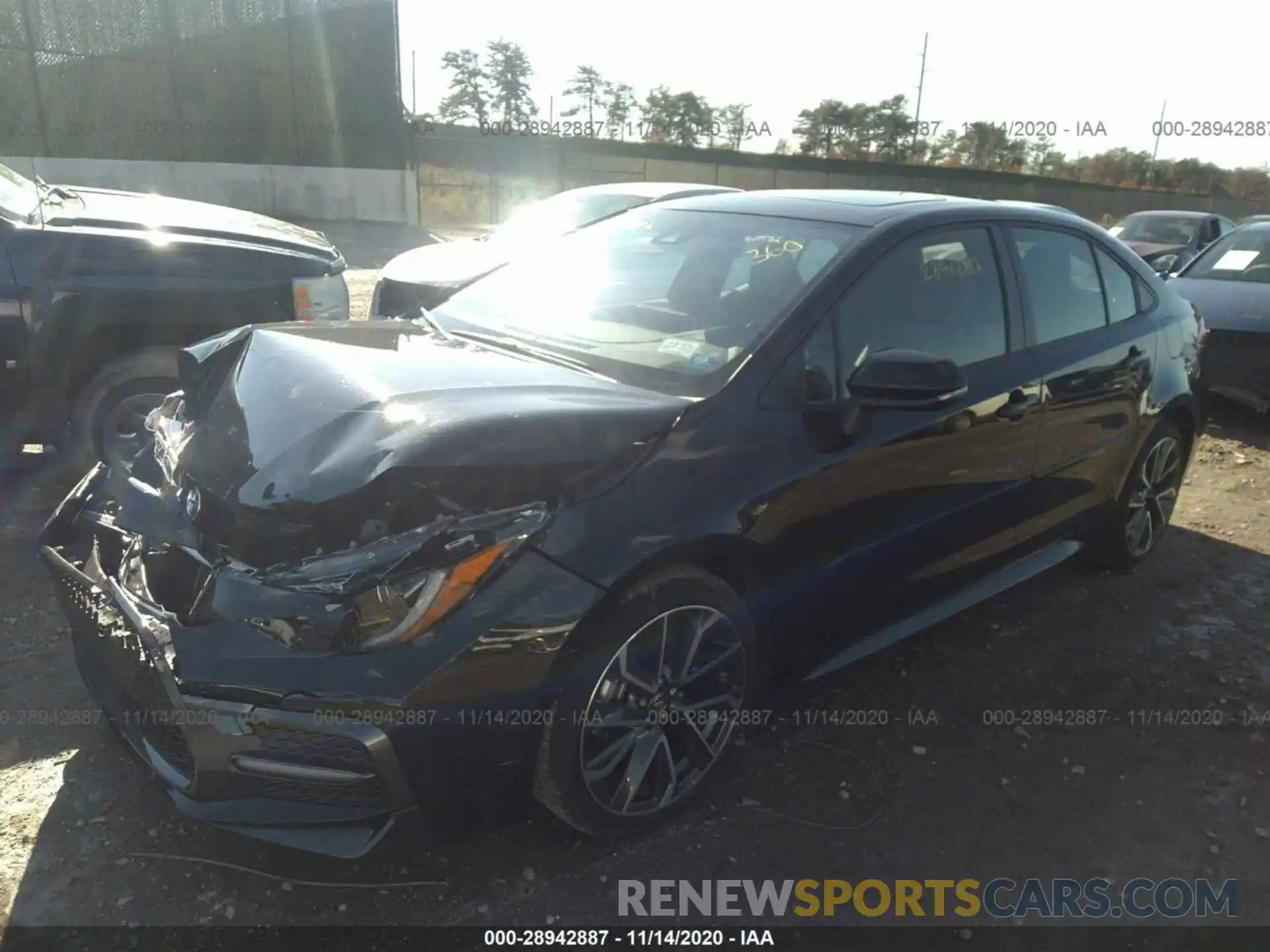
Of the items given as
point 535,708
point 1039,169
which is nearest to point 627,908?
point 535,708

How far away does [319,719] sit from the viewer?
1981 mm

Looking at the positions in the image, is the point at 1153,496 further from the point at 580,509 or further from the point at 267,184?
the point at 267,184

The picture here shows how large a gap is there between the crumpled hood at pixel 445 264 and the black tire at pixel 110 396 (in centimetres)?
228

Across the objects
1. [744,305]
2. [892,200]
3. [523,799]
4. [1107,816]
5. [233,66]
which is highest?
[233,66]

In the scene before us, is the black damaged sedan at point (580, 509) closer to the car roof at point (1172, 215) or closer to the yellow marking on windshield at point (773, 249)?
the yellow marking on windshield at point (773, 249)

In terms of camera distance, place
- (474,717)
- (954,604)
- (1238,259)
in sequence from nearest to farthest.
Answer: (474,717), (954,604), (1238,259)

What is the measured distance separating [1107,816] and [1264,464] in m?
4.85

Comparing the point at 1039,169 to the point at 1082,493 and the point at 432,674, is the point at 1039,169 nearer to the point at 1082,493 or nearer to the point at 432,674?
the point at 1082,493

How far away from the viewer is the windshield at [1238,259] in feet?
25.7

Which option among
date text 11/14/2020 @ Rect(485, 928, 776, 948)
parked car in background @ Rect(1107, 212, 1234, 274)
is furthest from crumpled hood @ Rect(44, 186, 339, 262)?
parked car in background @ Rect(1107, 212, 1234, 274)

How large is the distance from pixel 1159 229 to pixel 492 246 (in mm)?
11418

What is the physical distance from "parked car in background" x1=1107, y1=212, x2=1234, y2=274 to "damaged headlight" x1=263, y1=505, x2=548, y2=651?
1331 cm

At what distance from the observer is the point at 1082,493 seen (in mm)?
3887

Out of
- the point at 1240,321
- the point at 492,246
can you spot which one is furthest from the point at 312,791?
the point at 1240,321
